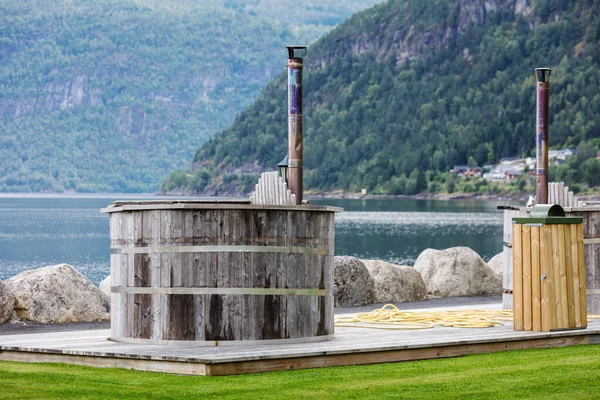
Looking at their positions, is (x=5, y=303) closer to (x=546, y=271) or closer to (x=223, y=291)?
(x=223, y=291)

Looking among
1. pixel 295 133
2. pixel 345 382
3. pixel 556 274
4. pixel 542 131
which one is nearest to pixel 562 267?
pixel 556 274

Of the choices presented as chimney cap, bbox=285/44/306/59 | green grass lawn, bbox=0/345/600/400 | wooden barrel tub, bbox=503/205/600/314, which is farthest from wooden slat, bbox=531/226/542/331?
chimney cap, bbox=285/44/306/59

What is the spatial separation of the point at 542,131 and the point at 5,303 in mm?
11003

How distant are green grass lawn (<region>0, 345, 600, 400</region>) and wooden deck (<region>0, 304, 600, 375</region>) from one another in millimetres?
226

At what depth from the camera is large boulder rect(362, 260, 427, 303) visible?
25578mm

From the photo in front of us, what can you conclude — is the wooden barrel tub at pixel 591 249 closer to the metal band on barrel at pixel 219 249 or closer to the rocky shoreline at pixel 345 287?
the metal band on barrel at pixel 219 249

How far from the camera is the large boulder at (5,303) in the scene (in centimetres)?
2031

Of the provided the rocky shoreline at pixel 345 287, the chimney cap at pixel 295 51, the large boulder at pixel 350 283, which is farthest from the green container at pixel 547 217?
the large boulder at pixel 350 283

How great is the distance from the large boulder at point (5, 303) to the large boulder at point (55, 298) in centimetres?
18

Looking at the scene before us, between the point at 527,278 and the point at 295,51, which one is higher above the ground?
the point at 295,51

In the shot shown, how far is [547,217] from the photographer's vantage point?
1452 centimetres

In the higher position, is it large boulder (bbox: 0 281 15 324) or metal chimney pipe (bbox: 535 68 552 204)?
metal chimney pipe (bbox: 535 68 552 204)

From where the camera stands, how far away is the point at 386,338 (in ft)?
45.2

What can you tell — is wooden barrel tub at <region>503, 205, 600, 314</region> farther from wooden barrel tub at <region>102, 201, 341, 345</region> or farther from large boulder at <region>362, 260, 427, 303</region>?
large boulder at <region>362, 260, 427, 303</region>
